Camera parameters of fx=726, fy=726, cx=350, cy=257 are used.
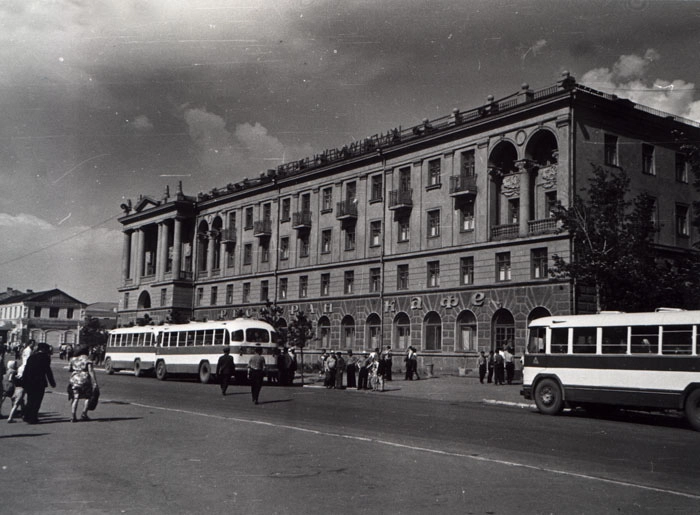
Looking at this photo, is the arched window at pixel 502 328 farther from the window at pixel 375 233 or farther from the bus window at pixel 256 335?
the bus window at pixel 256 335

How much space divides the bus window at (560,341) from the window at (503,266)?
20.2 m

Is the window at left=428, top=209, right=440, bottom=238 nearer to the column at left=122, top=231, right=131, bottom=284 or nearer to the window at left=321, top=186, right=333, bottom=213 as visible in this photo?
the window at left=321, top=186, right=333, bottom=213

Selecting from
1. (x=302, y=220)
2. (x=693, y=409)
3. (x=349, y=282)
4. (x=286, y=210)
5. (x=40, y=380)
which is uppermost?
(x=286, y=210)

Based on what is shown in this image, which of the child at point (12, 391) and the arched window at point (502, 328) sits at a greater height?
the arched window at point (502, 328)

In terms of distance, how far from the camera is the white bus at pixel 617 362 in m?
16.7

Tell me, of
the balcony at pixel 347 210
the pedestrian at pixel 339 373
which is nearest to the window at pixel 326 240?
the balcony at pixel 347 210

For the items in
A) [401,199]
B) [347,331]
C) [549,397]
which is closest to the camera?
[549,397]

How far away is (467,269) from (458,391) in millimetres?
14548

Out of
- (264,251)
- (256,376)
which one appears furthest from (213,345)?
(264,251)

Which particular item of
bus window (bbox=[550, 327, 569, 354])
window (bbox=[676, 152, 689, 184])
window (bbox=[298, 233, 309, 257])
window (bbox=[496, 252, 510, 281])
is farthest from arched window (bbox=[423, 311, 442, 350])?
bus window (bbox=[550, 327, 569, 354])

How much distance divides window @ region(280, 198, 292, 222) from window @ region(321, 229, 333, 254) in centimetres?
484

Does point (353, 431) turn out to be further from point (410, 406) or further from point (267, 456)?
point (410, 406)

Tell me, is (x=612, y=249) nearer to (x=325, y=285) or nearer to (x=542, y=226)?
(x=542, y=226)

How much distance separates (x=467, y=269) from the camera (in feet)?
140
